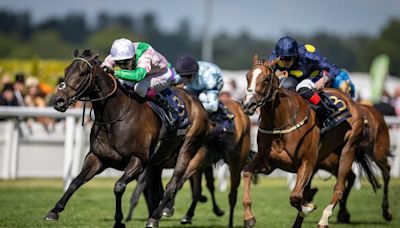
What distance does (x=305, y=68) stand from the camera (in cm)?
1039

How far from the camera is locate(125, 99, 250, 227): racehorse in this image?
444 inches

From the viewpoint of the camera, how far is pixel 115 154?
31.1 ft

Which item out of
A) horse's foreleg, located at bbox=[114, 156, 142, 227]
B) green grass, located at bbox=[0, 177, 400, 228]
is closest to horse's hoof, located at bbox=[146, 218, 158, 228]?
horse's foreleg, located at bbox=[114, 156, 142, 227]

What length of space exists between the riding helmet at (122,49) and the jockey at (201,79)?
2.04 m

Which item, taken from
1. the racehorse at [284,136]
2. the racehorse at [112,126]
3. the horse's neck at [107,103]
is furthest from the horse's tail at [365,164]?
the horse's neck at [107,103]

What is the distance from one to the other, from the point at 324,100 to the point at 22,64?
829 inches

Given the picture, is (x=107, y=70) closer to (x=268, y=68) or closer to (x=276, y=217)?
(x=268, y=68)

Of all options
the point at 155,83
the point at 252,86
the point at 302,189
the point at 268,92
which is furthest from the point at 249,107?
the point at 155,83

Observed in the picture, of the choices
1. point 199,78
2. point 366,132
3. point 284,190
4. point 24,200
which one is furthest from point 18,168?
point 366,132

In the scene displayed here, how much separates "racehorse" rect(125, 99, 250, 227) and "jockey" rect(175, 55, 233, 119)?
363 millimetres

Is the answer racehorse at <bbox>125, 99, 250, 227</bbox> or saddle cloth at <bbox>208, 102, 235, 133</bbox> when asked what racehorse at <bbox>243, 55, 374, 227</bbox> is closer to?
racehorse at <bbox>125, 99, 250, 227</bbox>

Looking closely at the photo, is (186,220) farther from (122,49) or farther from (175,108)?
(122,49)

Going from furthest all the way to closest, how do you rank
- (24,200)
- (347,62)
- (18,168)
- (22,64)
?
1. (347,62)
2. (22,64)
3. (18,168)
4. (24,200)

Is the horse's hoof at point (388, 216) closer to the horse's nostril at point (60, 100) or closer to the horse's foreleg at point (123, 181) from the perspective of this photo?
the horse's foreleg at point (123, 181)
